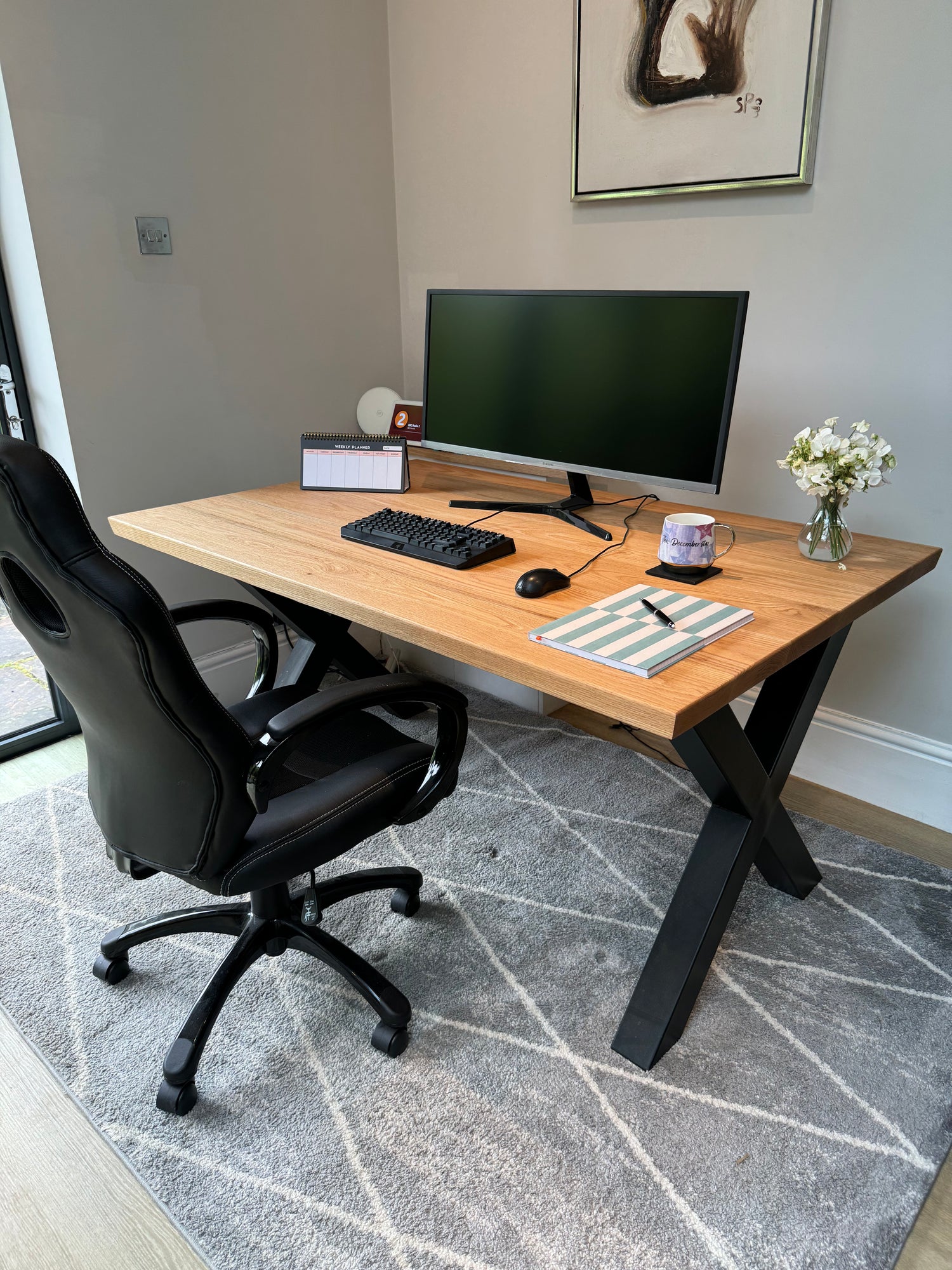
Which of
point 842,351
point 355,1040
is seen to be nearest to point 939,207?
point 842,351

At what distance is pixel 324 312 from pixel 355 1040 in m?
2.11

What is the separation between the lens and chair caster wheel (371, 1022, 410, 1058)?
5.03ft

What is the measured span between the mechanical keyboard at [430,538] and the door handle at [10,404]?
1.08 metres

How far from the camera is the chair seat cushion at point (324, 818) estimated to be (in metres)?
1.31

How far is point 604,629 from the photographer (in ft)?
4.42

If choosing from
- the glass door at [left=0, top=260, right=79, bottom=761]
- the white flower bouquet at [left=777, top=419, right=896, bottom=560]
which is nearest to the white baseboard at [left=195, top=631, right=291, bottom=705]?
the glass door at [left=0, top=260, right=79, bottom=761]

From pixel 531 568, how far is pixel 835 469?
1.87ft

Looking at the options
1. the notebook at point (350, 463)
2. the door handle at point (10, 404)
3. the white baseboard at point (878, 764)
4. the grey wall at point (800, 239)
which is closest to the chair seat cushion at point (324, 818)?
the white baseboard at point (878, 764)

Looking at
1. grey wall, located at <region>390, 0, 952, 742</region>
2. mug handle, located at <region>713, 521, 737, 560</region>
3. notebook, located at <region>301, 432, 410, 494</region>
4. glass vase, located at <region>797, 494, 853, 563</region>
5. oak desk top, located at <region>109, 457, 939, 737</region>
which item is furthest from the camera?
notebook, located at <region>301, 432, 410, 494</region>

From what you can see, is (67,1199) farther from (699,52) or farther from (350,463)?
(699,52)

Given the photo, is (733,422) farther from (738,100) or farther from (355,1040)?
(355,1040)

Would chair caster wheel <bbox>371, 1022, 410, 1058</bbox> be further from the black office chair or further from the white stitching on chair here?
the white stitching on chair

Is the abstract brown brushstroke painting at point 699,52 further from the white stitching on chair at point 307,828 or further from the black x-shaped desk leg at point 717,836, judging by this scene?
the white stitching on chair at point 307,828

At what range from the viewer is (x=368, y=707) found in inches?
55.7
